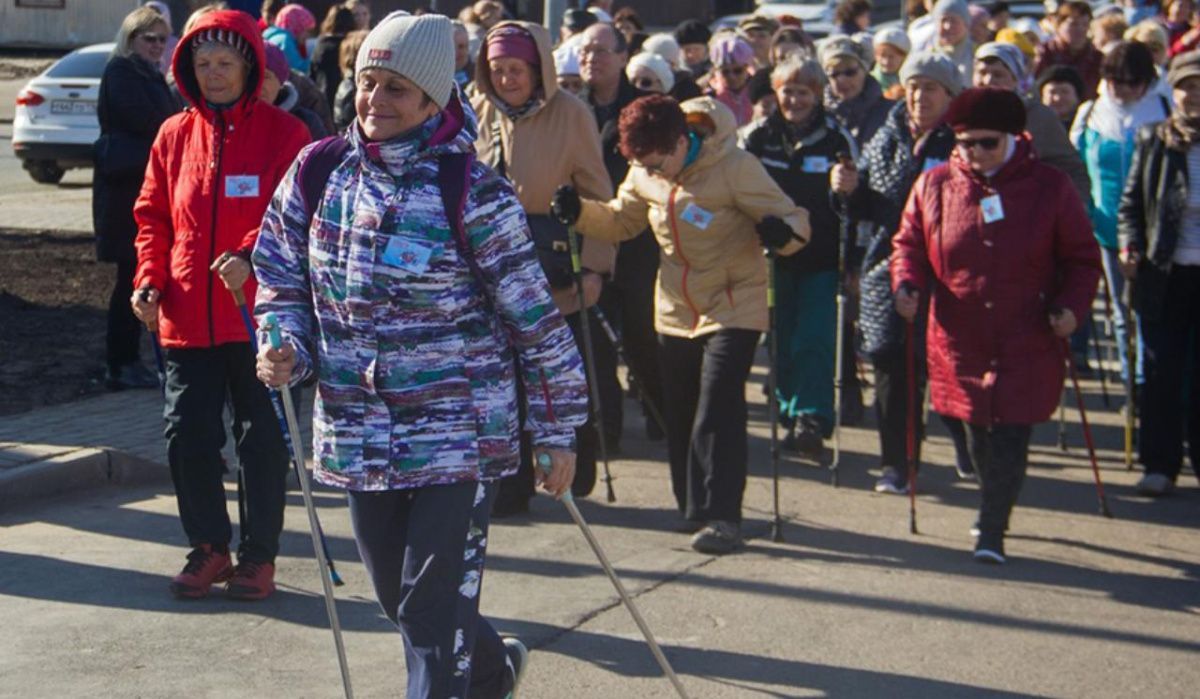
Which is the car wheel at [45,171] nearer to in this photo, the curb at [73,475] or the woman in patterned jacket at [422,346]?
the curb at [73,475]

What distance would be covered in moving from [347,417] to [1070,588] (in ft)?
12.0

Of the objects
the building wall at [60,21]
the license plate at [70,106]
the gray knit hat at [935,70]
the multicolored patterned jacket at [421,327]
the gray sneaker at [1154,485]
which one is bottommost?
the gray sneaker at [1154,485]

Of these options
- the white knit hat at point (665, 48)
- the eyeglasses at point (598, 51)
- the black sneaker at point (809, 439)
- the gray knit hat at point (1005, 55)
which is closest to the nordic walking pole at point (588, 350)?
the black sneaker at point (809, 439)

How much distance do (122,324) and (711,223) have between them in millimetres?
3883

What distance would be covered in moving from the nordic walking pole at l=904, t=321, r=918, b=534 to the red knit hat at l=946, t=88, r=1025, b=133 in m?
0.97

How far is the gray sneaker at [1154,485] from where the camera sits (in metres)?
8.81

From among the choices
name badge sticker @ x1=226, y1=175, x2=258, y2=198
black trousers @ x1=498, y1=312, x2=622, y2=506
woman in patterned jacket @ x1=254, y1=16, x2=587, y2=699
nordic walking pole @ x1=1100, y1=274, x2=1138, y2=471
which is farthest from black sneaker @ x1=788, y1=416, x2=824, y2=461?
woman in patterned jacket @ x1=254, y1=16, x2=587, y2=699

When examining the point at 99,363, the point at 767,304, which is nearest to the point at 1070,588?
the point at 767,304

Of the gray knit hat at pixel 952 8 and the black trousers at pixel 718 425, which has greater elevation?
the gray knit hat at pixel 952 8

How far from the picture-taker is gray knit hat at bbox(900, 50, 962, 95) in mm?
8500

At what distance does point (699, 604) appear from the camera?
22.5 ft

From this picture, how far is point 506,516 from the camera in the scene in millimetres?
8117

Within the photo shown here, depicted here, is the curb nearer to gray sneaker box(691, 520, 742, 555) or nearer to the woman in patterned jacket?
gray sneaker box(691, 520, 742, 555)

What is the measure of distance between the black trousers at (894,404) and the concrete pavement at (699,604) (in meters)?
0.21
